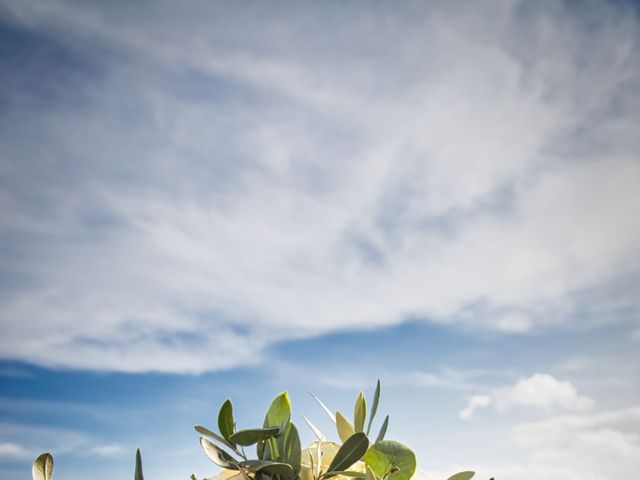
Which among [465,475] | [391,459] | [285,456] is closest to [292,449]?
[285,456]

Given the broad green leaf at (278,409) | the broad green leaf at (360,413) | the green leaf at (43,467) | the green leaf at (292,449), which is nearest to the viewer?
the green leaf at (43,467)

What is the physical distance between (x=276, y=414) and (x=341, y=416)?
262 millimetres

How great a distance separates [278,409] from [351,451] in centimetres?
28

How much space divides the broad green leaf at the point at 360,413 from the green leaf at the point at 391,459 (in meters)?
0.26

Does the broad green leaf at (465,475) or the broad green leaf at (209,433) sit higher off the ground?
the broad green leaf at (209,433)

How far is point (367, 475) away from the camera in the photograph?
5.12 feet

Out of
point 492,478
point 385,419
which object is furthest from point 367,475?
point 492,478

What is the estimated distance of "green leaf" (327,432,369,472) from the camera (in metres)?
1.57

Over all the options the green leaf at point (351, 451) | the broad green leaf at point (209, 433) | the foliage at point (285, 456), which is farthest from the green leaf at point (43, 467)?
the green leaf at point (351, 451)

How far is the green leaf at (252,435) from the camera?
1.58 m

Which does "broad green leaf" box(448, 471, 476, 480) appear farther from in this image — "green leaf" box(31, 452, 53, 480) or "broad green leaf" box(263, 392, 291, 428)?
"green leaf" box(31, 452, 53, 480)

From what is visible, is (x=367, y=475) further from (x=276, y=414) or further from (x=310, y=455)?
(x=276, y=414)

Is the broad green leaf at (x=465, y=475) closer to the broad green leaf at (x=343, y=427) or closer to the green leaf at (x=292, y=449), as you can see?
the broad green leaf at (x=343, y=427)

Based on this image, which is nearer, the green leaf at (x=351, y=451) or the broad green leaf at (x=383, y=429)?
the green leaf at (x=351, y=451)
